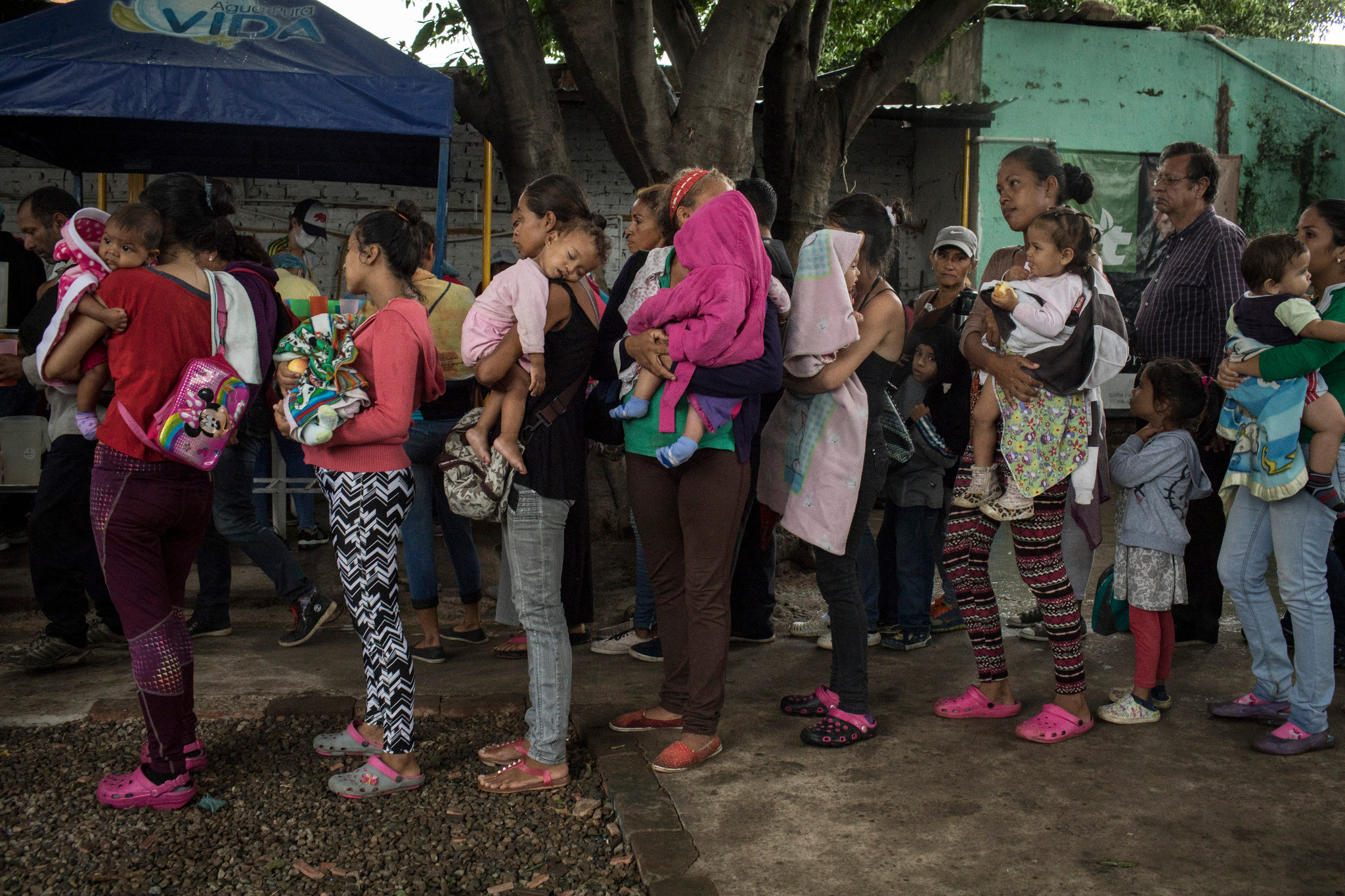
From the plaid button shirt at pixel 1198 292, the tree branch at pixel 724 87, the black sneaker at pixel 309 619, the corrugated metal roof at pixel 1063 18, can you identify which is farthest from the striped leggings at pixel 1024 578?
the corrugated metal roof at pixel 1063 18

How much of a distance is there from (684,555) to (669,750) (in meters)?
0.63

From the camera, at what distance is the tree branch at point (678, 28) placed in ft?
24.1

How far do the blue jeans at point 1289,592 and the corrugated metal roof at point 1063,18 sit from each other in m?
8.46

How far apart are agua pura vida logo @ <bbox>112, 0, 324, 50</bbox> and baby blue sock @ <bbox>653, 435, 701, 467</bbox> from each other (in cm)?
424

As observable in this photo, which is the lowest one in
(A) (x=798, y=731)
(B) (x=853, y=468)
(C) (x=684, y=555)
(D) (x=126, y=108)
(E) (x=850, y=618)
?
(A) (x=798, y=731)

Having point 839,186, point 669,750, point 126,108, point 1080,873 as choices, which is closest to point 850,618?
point 669,750

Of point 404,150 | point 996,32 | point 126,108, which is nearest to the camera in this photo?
point 126,108

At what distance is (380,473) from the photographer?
10.1 feet

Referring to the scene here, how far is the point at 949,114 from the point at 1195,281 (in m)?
6.62

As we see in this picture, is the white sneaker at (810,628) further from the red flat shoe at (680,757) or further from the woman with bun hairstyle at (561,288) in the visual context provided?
the red flat shoe at (680,757)

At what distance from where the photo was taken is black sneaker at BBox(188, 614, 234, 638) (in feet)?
15.7

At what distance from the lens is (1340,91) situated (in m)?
11.1

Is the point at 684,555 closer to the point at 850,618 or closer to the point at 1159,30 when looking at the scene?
the point at 850,618

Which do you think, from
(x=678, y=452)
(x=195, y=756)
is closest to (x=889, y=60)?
(x=678, y=452)
